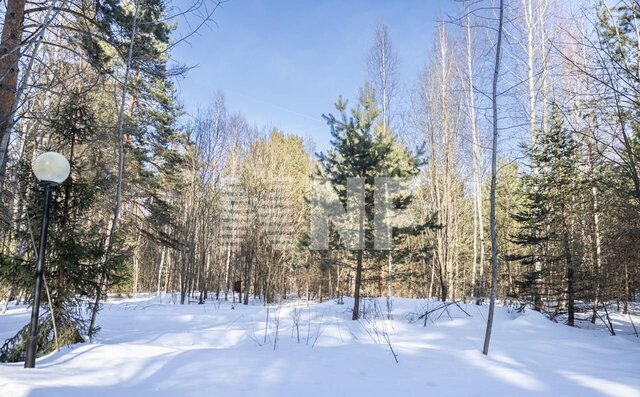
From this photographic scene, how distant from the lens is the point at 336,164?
9586mm

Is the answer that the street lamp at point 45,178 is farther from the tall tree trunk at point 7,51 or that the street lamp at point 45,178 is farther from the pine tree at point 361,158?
the pine tree at point 361,158

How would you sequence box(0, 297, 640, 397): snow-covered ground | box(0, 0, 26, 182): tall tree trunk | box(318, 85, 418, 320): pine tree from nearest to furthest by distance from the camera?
box(0, 297, 640, 397): snow-covered ground → box(0, 0, 26, 182): tall tree trunk → box(318, 85, 418, 320): pine tree

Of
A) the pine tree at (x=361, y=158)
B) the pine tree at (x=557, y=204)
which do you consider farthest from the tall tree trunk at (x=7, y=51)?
the pine tree at (x=557, y=204)

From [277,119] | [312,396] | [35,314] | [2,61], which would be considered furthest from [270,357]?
[277,119]

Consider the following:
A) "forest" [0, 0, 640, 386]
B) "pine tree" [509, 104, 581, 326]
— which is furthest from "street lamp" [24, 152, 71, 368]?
"pine tree" [509, 104, 581, 326]

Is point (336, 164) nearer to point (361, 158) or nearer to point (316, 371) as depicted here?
point (361, 158)

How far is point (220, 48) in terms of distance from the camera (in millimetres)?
6320

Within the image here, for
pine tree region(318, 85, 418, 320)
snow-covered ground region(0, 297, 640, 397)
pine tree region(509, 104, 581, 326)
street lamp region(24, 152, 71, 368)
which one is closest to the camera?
snow-covered ground region(0, 297, 640, 397)

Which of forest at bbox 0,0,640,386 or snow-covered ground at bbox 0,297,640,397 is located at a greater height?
forest at bbox 0,0,640,386

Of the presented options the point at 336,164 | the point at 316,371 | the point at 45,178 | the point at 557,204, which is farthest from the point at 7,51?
the point at 557,204

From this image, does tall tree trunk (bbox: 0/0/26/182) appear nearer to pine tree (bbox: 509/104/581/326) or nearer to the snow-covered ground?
the snow-covered ground

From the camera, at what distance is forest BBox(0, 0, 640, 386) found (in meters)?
4.70

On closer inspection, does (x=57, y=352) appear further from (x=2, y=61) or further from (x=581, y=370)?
(x=581, y=370)

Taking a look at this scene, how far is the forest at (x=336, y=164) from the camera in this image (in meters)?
4.70
